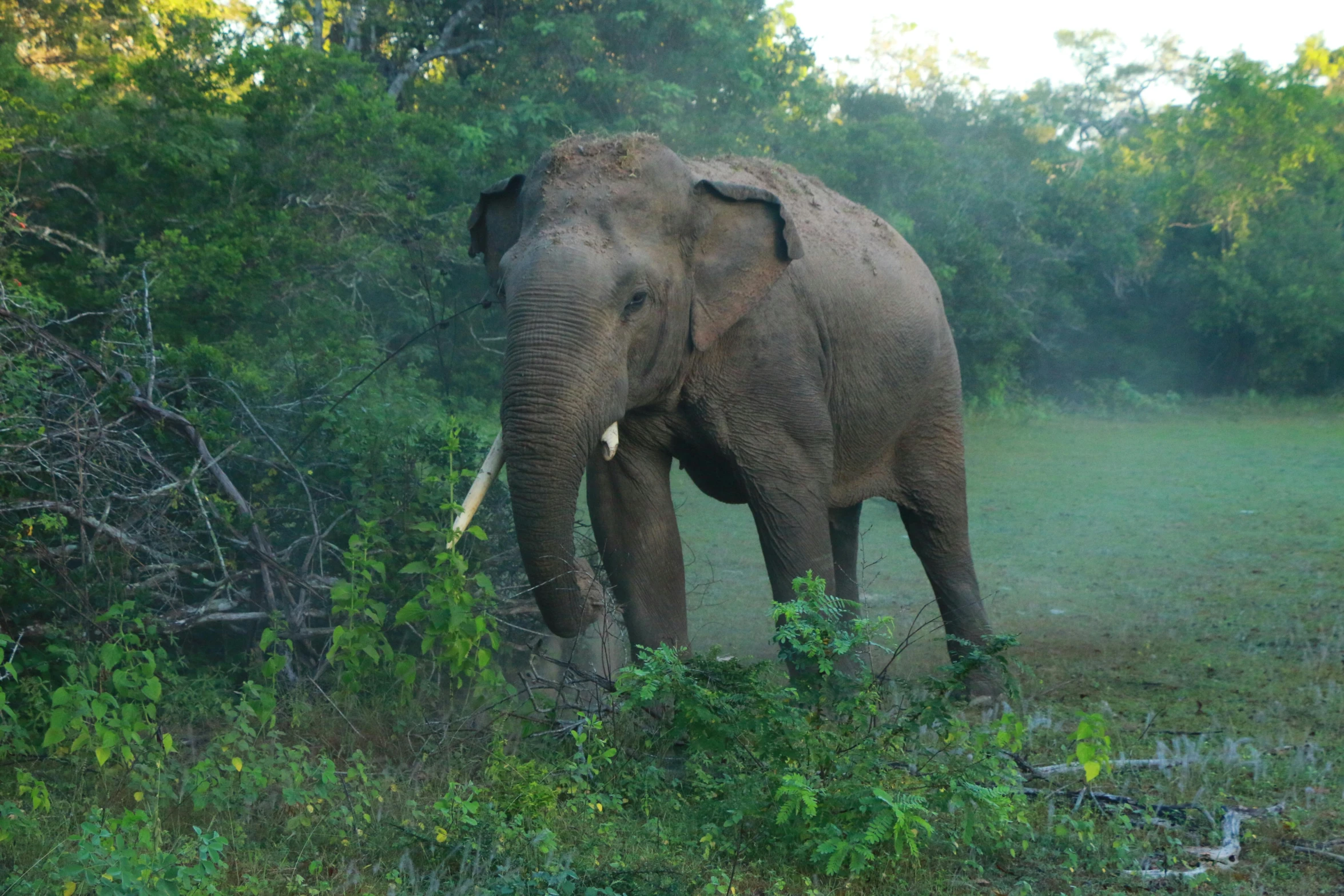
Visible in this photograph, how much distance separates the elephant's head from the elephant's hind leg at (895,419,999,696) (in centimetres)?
202

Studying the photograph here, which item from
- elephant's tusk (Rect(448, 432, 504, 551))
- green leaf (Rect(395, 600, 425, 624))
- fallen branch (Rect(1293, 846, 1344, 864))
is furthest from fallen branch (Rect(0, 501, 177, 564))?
fallen branch (Rect(1293, 846, 1344, 864))

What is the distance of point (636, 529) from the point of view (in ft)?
22.0

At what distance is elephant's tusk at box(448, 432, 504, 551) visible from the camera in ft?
17.6

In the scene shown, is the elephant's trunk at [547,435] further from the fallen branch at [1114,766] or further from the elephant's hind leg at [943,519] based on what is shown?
the elephant's hind leg at [943,519]

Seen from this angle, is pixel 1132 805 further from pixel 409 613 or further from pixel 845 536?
pixel 845 536

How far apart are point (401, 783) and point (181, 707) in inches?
61.4

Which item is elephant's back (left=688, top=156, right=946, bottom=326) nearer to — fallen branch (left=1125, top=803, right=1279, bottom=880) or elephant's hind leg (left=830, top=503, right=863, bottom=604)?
elephant's hind leg (left=830, top=503, right=863, bottom=604)

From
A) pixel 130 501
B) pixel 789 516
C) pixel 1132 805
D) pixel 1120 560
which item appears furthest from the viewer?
pixel 1120 560

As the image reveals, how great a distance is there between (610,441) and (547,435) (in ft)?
1.91

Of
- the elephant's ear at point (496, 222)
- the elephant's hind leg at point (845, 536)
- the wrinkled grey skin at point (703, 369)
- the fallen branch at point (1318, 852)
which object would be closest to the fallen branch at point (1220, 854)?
the fallen branch at point (1318, 852)

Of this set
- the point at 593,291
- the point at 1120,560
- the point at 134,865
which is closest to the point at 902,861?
the point at 134,865

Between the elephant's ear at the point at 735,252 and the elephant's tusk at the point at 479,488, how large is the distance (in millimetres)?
1168

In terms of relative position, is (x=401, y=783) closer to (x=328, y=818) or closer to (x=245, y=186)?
(x=328, y=818)

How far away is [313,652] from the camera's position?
21.7ft
